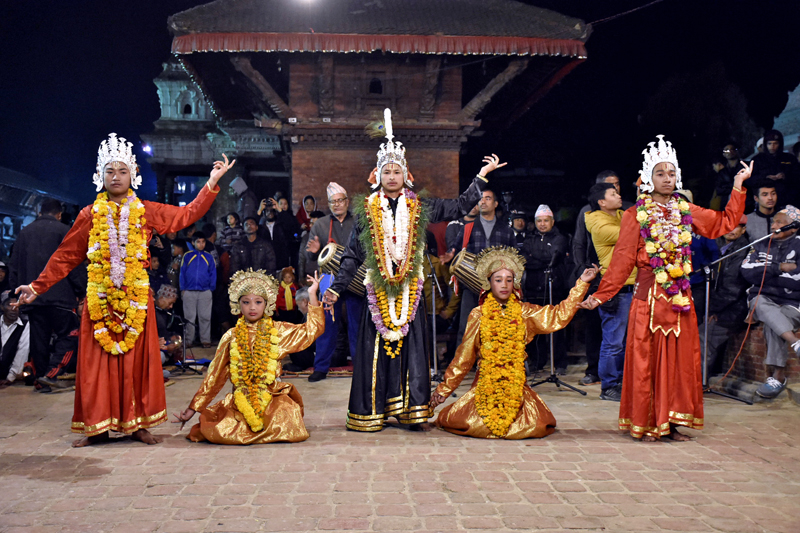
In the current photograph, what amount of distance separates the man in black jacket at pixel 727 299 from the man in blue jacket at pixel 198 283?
23.6ft

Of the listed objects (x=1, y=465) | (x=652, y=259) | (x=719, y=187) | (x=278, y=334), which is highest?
(x=719, y=187)

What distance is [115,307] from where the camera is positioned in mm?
5199

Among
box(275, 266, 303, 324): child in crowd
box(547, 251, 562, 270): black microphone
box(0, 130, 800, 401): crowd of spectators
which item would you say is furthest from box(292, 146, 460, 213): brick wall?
box(547, 251, 562, 270): black microphone

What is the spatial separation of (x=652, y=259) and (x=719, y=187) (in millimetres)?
5895

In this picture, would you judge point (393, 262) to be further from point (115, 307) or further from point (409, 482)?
point (115, 307)

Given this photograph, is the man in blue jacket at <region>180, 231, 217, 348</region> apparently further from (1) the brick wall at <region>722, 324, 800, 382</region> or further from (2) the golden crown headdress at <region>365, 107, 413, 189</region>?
(1) the brick wall at <region>722, 324, 800, 382</region>

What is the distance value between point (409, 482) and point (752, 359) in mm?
4954

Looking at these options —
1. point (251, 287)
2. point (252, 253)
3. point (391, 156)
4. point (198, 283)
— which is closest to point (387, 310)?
point (251, 287)

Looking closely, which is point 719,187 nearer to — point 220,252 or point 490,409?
point 490,409

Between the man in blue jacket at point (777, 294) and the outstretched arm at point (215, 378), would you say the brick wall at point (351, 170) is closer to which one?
the man in blue jacket at point (777, 294)

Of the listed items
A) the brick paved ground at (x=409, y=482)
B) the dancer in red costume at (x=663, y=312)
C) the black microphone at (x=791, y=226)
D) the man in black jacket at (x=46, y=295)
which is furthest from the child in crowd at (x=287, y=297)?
the black microphone at (x=791, y=226)

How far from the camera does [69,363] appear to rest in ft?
26.2

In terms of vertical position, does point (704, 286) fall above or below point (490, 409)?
above

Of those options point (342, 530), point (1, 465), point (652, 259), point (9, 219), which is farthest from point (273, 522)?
point (9, 219)
